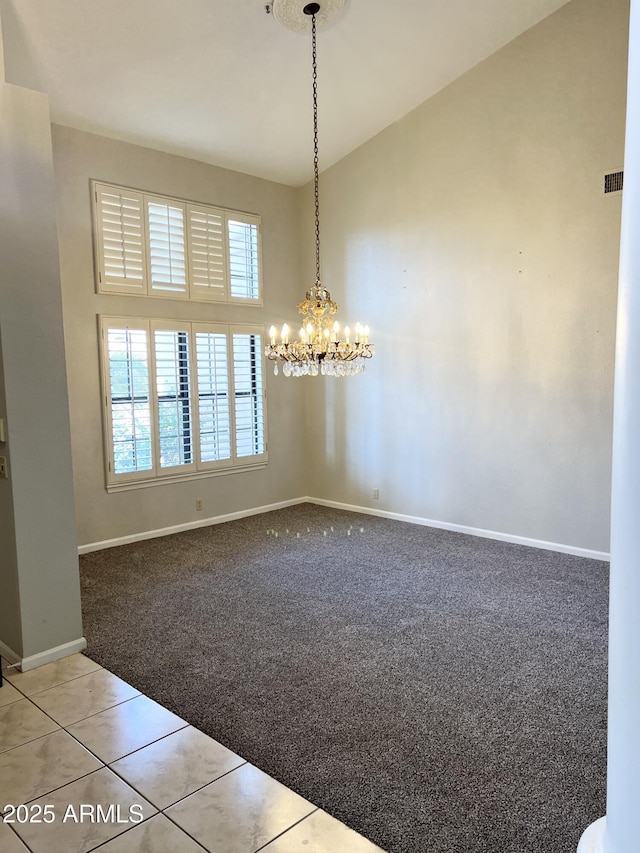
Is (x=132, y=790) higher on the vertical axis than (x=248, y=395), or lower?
lower

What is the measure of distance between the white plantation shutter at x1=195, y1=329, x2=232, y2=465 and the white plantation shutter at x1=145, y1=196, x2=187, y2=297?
1.76 ft

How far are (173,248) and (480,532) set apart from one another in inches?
154

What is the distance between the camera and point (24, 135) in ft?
9.51

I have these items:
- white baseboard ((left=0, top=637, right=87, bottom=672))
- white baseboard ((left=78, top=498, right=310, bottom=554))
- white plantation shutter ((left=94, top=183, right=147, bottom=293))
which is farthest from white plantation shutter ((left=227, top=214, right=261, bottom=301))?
white baseboard ((left=0, top=637, right=87, bottom=672))

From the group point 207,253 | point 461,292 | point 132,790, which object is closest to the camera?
point 132,790

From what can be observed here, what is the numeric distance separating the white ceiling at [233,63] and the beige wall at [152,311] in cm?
23

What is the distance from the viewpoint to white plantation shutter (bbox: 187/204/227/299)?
568cm

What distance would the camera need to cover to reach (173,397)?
5.53 meters

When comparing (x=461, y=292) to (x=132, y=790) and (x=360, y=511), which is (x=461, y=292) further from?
Result: (x=132, y=790)

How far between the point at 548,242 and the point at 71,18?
149 inches

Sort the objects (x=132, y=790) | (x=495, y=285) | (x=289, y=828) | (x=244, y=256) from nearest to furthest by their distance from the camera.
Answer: (x=289, y=828), (x=132, y=790), (x=495, y=285), (x=244, y=256)

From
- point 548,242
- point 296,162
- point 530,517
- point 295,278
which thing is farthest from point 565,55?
point 530,517

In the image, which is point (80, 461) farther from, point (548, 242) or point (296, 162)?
point (548, 242)

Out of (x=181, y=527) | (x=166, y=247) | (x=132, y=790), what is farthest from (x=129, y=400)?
(x=132, y=790)
